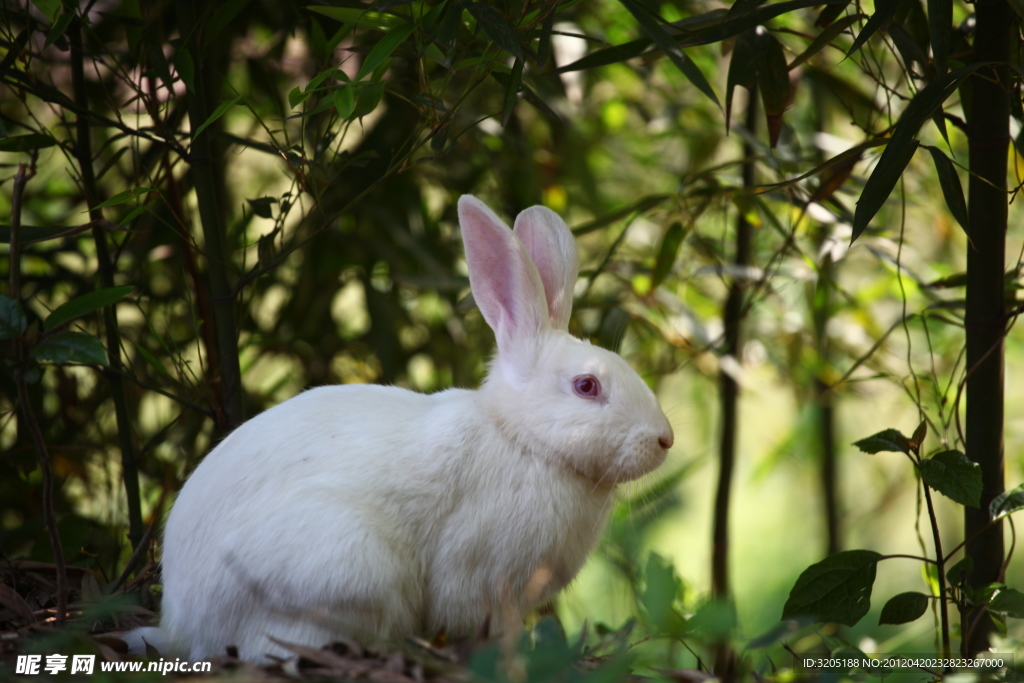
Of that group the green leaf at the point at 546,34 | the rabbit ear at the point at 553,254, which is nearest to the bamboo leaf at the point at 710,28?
the green leaf at the point at 546,34

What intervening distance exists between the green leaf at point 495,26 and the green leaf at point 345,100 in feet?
0.81

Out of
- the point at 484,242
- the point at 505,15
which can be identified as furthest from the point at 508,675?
the point at 505,15

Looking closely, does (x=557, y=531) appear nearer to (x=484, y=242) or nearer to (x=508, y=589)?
(x=508, y=589)

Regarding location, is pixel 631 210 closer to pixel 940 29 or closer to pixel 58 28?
pixel 940 29

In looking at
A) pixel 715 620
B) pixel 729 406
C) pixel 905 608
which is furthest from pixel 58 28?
pixel 729 406

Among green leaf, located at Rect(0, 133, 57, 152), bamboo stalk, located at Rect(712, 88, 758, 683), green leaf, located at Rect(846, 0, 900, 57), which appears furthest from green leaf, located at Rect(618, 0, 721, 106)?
green leaf, located at Rect(0, 133, 57, 152)

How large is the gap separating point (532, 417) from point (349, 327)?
173 cm

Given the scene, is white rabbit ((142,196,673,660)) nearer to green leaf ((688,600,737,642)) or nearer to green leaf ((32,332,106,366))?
green leaf ((32,332,106,366))

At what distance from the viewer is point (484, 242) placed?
5.89 ft

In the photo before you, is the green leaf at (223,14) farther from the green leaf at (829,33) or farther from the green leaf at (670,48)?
the green leaf at (829,33)

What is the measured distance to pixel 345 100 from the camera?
4.93 feet

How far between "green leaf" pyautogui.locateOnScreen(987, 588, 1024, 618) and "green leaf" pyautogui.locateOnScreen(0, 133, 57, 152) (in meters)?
2.01

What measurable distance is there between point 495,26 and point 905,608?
1.26 m

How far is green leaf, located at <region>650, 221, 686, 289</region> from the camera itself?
228 centimetres
